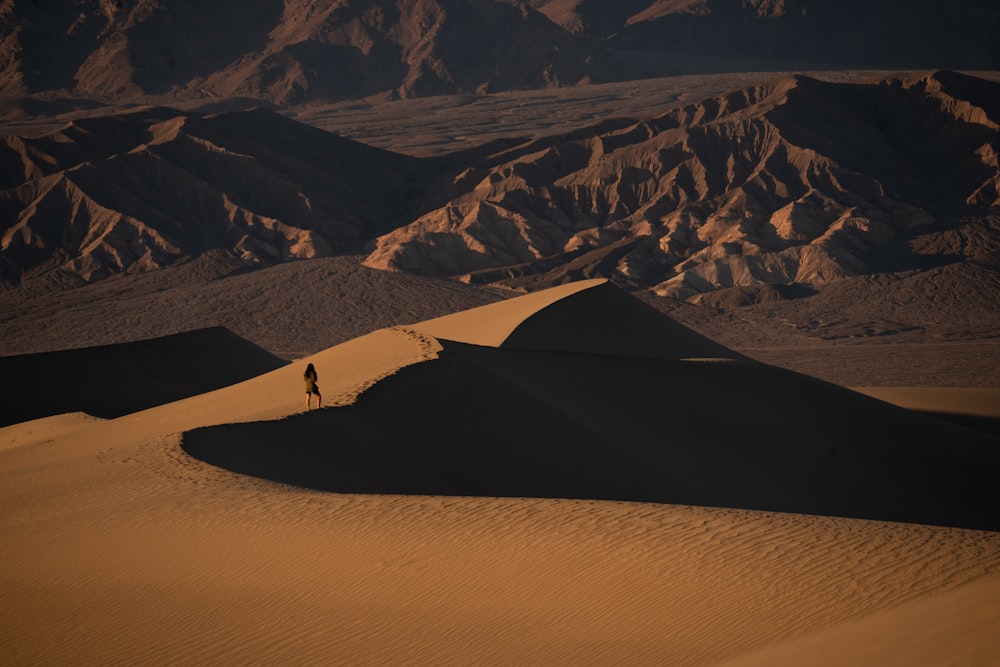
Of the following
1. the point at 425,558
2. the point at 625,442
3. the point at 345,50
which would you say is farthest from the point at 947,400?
the point at 345,50

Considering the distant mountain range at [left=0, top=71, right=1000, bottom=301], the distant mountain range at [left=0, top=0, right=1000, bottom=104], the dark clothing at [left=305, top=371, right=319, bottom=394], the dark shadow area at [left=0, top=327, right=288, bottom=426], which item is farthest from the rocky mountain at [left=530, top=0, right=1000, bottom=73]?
the dark clothing at [left=305, top=371, right=319, bottom=394]

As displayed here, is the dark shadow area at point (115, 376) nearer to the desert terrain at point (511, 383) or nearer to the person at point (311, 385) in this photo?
the desert terrain at point (511, 383)

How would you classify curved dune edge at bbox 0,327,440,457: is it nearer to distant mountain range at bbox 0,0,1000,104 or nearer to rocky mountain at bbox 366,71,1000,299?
rocky mountain at bbox 366,71,1000,299

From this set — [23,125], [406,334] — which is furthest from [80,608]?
[23,125]

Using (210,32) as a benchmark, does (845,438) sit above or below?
below

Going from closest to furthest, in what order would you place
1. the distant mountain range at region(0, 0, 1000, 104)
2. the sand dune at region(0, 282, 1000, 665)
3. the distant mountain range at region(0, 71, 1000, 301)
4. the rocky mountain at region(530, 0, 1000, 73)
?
the sand dune at region(0, 282, 1000, 665), the distant mountain range at region(0, 71, 1000, 301), the distant mountain range at region(0, 0, 1000, 104), the rocky mountain at region(530, 0, 1000, 73)

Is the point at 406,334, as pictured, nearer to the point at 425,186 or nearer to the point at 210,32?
the point at 425,186
